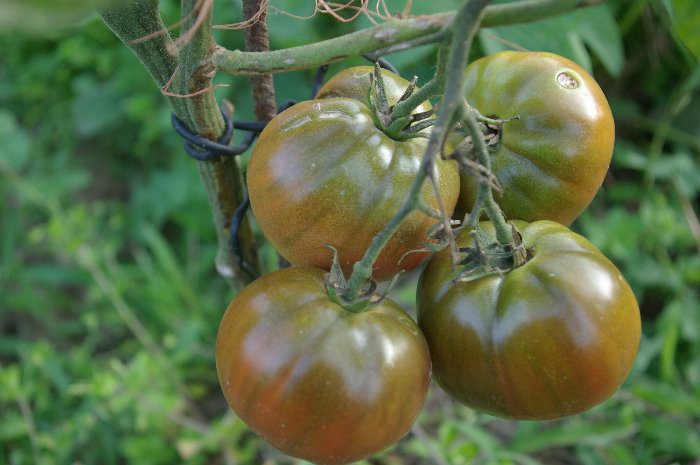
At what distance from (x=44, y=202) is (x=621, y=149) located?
1.79m

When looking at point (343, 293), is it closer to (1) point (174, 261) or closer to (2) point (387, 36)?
(2) point (387, 36)

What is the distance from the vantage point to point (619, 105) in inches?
87.6

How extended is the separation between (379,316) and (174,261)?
1601mm

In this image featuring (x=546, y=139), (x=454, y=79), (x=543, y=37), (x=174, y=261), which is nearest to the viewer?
(x=454, y=79)

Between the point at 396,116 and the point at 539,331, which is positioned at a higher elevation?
the point at 396,116

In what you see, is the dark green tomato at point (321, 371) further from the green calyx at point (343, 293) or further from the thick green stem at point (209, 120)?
the thick green stem at point (209, 120)

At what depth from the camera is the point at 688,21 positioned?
767 millimetres

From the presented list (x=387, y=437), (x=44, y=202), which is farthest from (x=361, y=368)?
(x=44, y=202)

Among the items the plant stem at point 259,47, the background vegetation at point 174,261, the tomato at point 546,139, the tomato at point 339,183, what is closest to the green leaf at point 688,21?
the tomato at point 546,139

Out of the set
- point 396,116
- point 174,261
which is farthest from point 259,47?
point 174,261

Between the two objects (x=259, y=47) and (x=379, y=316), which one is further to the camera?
(x=259, y=47)

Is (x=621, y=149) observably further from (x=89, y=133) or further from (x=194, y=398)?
(x=89, y=133)

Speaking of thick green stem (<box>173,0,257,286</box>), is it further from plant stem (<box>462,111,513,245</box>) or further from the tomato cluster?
plant stem (<box>462,111,513,245</box>)

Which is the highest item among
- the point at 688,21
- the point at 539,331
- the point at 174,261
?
the point at 688,21
